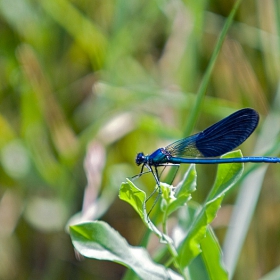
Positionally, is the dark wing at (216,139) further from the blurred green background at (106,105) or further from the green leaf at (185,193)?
the green leaf at (185,193)

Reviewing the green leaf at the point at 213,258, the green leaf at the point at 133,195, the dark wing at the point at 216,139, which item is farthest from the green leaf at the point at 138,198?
the dark wing at the point at 216,139

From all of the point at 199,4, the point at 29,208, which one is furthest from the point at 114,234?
the point at 199,4

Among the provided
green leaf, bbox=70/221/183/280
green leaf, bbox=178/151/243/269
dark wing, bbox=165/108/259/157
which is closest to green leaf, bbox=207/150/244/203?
green leaf, bbox=178/151/243/269

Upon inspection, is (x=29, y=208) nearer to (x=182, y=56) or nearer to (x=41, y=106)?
(x=41, y=106)

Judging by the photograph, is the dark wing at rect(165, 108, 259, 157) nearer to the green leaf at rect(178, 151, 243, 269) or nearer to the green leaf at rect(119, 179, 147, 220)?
the green leaf at rect(178, 151, 243, 269)

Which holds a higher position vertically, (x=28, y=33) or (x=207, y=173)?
(x=28, y=33)
